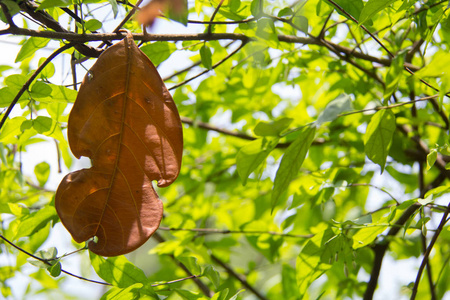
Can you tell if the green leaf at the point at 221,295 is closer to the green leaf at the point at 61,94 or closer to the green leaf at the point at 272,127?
the green leaf at the point at 272,127

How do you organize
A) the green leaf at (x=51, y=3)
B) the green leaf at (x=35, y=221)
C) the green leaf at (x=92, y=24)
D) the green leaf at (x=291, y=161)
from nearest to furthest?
the green leaf at (x=51, y=3) → the green leaf at (x=92, y=24) → the green leaf at (x=291, y=161) → the green leaf at (x=35, y=221)

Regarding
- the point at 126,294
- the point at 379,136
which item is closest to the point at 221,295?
the point at 126,294

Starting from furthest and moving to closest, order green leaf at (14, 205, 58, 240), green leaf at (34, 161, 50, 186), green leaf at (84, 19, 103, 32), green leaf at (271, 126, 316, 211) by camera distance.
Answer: green leaf at (34, 161, 50, 186)
green leaf at (14, 205, 58, 240)
green leaf at (271, 126, 316, 211)
green leaf at (84, 19, 103, 32)

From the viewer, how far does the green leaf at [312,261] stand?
2.55 ft

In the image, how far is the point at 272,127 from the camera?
0.74m

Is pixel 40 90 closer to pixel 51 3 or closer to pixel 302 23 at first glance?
pixel 51 3

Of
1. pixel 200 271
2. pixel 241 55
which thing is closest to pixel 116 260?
pixel 200 271

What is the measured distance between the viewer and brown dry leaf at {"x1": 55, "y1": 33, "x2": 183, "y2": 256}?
0.56 m

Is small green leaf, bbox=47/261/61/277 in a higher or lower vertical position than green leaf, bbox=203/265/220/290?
lower

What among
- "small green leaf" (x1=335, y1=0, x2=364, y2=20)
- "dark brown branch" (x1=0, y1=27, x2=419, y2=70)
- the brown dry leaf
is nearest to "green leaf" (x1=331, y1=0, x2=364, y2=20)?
"small green leaf" (x1=335, y1=0, x2=364, y2=20)

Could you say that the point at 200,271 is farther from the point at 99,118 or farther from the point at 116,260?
the point at 99,118

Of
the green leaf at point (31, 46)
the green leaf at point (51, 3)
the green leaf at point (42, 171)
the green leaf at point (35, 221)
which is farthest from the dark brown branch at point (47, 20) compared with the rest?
the green leaf at point (42, 171)

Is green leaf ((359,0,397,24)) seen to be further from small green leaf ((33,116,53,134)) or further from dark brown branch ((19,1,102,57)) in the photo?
small green leaf ((33,116,53,134))

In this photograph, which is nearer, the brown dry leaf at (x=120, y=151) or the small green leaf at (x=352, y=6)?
the brown dry leaf at (x=120, y=151)
